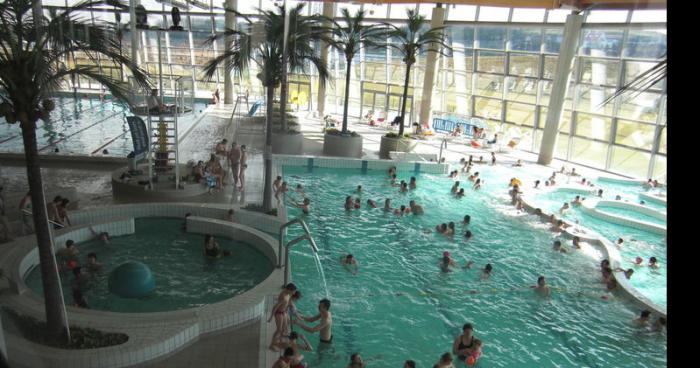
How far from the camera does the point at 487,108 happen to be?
23.9 m

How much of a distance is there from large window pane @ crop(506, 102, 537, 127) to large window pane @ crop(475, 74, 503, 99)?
73cm

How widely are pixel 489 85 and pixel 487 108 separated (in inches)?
47.4

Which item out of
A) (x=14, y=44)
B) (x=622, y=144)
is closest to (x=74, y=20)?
(x=14, y=44)

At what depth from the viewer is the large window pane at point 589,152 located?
18.5 m

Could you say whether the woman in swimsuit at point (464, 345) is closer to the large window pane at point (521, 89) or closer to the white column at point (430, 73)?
the large window pane at point (521, 89)

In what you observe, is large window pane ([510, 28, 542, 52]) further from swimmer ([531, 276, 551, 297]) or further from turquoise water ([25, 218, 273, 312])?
turquoise water ([25, 218, 273, 312])

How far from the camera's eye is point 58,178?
466 inches

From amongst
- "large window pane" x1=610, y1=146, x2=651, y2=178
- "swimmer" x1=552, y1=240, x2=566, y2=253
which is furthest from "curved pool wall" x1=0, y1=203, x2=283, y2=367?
"large window pane" x1=610, y1=146, x2=651, y2=178

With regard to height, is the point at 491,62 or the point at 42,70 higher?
the point at 491,62

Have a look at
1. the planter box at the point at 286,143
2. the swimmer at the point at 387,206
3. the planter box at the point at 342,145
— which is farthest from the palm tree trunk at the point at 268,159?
the planter box at the point at 342,145

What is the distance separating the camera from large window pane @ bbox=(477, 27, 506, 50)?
71.8 ft

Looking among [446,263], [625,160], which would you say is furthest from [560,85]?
[446,263]

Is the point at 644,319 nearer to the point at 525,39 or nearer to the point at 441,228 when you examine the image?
the point at 441,228

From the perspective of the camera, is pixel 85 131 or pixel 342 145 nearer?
pixel 342 145
